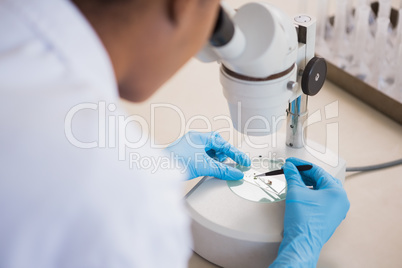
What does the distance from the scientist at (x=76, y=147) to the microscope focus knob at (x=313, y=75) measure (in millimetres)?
491

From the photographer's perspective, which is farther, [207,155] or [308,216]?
[207,155]

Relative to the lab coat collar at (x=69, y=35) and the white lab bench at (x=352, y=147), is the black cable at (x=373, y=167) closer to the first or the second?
the white lab bench at (x=352, y=147)

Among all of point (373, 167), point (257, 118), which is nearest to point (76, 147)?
point (257, 118)

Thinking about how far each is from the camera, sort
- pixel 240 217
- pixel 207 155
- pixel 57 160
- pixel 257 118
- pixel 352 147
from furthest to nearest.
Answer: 1. pixel 352 147
2. pixel 207 155
3. pixel 240 217
4. pixel 257 118
5. pixel 57 160

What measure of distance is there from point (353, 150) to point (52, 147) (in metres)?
0.99

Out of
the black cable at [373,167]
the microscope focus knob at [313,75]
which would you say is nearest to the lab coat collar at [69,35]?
the microscope focus knob at [313,75]

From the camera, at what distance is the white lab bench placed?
3.14 feet

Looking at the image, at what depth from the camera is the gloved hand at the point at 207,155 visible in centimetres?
103

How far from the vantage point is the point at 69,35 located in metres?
0.35

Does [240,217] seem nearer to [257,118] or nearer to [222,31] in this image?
[257,118]

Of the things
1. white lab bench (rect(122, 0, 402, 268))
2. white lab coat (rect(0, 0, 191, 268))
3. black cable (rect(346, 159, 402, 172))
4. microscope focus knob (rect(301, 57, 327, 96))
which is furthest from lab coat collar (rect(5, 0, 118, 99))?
black cable (rect(346, 159, 402, 172))

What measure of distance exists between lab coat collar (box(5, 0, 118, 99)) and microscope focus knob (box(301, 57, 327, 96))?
577 mm

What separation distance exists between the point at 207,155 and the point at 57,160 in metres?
0.76

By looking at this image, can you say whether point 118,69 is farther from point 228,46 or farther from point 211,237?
point 211,237
